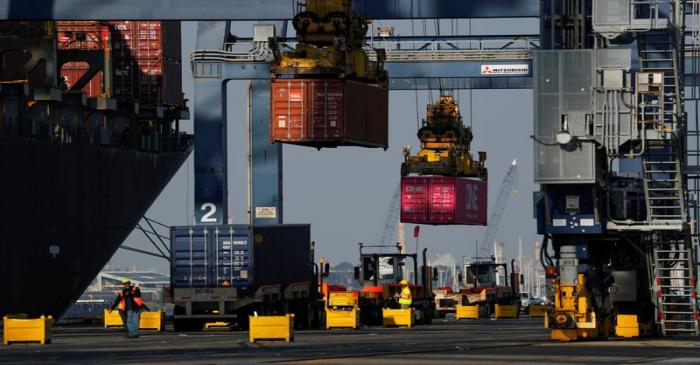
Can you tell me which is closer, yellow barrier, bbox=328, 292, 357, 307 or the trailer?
the trailer

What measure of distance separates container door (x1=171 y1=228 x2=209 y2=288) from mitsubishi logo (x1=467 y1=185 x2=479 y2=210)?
53824mm

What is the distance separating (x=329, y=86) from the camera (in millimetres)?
55406

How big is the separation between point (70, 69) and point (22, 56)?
19.9 feet

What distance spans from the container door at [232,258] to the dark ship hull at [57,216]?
15453mm

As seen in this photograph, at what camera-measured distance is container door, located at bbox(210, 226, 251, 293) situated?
5403 centimetres

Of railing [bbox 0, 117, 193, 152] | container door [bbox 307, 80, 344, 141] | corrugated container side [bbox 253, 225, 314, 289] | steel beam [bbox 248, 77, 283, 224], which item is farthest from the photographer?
steel beam [bbox 248, 77, 283, 224]

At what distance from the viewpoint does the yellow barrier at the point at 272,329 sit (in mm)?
40156

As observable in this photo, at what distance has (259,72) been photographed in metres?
73.5

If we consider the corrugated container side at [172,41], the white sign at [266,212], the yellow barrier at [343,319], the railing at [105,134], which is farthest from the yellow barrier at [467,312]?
the yellow barrier at [343,319]

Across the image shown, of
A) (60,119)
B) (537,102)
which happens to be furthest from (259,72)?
(537,102)

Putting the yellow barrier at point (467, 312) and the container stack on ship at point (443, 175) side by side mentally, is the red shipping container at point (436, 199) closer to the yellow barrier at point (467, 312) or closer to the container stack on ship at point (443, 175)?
the container stack on ship at point (443, 175)

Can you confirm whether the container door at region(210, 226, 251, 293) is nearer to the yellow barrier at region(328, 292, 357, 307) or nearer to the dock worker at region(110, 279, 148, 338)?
the yellow barrier at region(328, 292, 357, 307)

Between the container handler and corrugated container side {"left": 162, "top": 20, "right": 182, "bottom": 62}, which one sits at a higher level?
corrugated container side {"left": 162, "top": 20, "right": 182, "bottom": 62}

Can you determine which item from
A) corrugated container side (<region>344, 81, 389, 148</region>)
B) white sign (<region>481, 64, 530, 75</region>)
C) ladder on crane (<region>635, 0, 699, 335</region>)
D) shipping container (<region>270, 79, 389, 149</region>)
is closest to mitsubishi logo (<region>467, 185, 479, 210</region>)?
white sign (<region>481, 64, 530, 75</region>)
